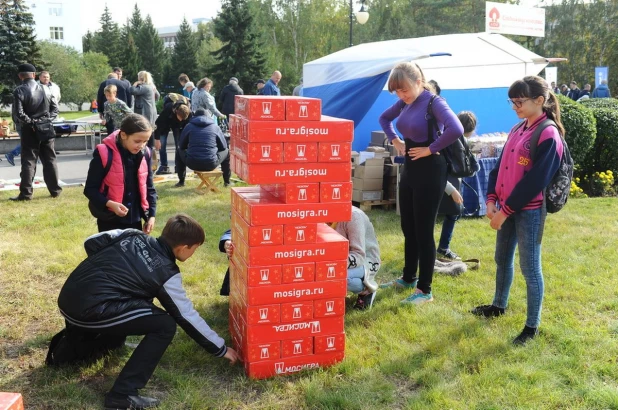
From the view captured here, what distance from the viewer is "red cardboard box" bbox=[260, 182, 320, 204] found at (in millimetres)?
3409

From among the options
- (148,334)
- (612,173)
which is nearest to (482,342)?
(148,334)

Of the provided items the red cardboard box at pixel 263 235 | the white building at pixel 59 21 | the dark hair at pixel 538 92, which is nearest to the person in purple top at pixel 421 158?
the dark hair at pixel 538 92

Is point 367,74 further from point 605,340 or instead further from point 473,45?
point 605,340

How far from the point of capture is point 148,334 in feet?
10.7

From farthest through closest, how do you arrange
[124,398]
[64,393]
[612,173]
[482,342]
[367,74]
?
[612,173] < [367,74] < [482,342] < [64,393] < [124,398]

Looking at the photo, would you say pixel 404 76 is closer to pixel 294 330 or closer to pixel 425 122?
pixel 425 122

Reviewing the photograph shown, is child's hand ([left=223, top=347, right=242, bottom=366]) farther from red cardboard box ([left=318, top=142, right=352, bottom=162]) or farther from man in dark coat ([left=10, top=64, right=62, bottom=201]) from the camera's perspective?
man in dark coat ([left=10, top=64, right=62, bottom=201])

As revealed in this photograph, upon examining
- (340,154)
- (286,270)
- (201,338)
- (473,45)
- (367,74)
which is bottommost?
(201,338)

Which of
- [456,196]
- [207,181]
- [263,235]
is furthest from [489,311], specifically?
[207,181]

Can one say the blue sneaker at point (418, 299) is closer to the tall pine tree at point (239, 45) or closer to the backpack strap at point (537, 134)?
the backpack strap at point (537, 134)

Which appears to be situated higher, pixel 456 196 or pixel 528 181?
pixel 528 181

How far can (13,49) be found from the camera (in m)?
35.5

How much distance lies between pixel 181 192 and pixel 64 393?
6463 millimetres

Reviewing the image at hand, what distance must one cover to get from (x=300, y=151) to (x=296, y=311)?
99 cm
